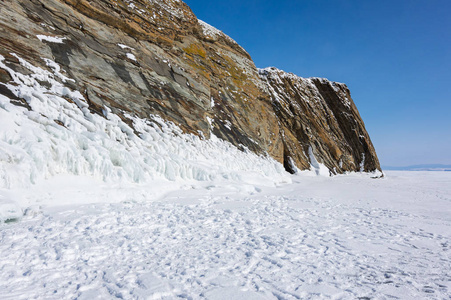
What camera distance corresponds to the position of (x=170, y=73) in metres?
15.4

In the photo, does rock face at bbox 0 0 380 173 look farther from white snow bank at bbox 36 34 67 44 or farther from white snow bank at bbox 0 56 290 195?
white snow bank at bbox 0 56 290 195

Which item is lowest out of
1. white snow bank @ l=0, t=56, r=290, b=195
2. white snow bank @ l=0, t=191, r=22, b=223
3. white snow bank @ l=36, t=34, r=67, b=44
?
white snow bank @ l=0, t=191, r=22, b=223

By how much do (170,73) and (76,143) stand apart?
924cm

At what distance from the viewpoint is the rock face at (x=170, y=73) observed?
32.1 ft

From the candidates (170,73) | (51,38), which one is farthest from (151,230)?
(170,73)

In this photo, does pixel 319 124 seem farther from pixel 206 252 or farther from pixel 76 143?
pixel 206 252

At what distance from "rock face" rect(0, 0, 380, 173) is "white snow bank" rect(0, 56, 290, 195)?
1.53 feet

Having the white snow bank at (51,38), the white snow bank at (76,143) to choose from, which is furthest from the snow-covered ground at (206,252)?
the white snow bank at (51,38)

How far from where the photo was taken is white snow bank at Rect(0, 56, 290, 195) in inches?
231

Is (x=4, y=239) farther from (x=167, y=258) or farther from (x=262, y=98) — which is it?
(x=262, y=98)

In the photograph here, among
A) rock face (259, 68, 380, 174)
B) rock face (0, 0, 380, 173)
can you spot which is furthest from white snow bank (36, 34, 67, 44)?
rock face (259, 68, 380, 174)

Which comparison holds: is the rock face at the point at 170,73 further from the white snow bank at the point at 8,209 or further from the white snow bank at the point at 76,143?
the white snow bank at the point at 8,209

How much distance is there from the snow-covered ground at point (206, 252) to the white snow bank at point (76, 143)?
2.00 feet

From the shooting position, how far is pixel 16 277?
2820 millimetres
